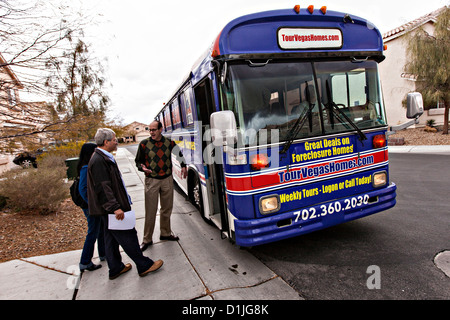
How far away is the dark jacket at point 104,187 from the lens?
306cm

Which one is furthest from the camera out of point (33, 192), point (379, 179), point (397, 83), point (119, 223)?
point (397, 83)

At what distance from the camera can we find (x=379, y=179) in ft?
12.7

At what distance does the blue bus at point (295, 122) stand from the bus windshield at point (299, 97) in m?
0.01

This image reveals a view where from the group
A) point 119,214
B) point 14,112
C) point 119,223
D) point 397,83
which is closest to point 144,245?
point 119,223

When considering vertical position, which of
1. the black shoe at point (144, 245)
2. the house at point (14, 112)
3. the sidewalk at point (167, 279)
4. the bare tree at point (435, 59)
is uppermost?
the bare tree at point (435, 59)

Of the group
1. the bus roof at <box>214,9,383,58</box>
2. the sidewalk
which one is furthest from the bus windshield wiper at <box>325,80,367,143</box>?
the sidewalk

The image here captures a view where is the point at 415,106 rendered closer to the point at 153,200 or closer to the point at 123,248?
the point at 153,200

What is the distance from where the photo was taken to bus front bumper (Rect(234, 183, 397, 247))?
321 centimetres

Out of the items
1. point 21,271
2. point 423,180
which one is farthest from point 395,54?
point 21,271

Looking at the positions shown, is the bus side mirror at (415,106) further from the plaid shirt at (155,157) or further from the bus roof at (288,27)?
the plaid shirt at (155,157)

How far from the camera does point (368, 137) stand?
3.74m

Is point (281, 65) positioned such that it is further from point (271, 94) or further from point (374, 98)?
point (374, 98)

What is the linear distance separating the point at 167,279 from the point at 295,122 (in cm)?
251

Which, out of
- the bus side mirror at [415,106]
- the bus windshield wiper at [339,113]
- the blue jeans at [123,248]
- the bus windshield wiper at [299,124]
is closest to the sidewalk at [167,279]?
the blue jeans at [123,248]
